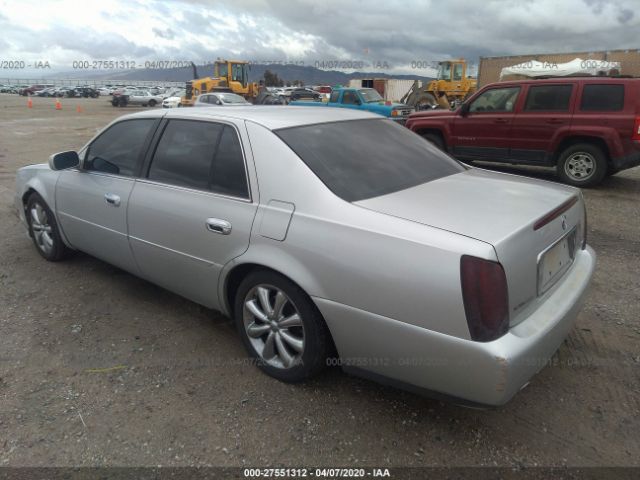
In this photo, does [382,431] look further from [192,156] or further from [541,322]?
[192,156]

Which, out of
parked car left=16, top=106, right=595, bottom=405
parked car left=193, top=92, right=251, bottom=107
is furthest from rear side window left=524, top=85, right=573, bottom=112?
parked car left=193, top=92, right=251, bottom=107

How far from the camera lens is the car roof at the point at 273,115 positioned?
2.84 meters

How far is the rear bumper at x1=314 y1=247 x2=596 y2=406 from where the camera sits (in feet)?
6.31

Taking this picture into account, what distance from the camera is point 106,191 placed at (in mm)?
3479

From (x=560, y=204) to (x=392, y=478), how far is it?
1606 mm

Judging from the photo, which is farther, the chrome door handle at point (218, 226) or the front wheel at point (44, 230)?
the front wheel at point (44, 230)

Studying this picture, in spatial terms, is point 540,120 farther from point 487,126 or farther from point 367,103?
point 367,103

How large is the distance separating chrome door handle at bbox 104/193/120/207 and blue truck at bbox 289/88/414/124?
40.8 feet

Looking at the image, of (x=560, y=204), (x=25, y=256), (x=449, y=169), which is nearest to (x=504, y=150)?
(x=449, y=169)

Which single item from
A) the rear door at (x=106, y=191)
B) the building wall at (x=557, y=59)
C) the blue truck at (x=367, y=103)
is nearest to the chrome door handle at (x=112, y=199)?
the rear door at (x=106, y=191)

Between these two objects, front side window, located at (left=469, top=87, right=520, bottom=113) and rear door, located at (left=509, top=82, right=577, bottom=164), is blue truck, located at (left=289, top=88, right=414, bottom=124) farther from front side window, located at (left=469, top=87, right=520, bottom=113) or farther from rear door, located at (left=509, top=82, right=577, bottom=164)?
rear door, located at (left=509, top=82, right=577, bottom=164)

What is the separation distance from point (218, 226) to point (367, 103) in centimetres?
1401

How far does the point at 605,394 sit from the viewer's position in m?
2.60

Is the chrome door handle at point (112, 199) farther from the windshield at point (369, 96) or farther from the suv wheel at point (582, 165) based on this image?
the windshield at point (369, 96)
